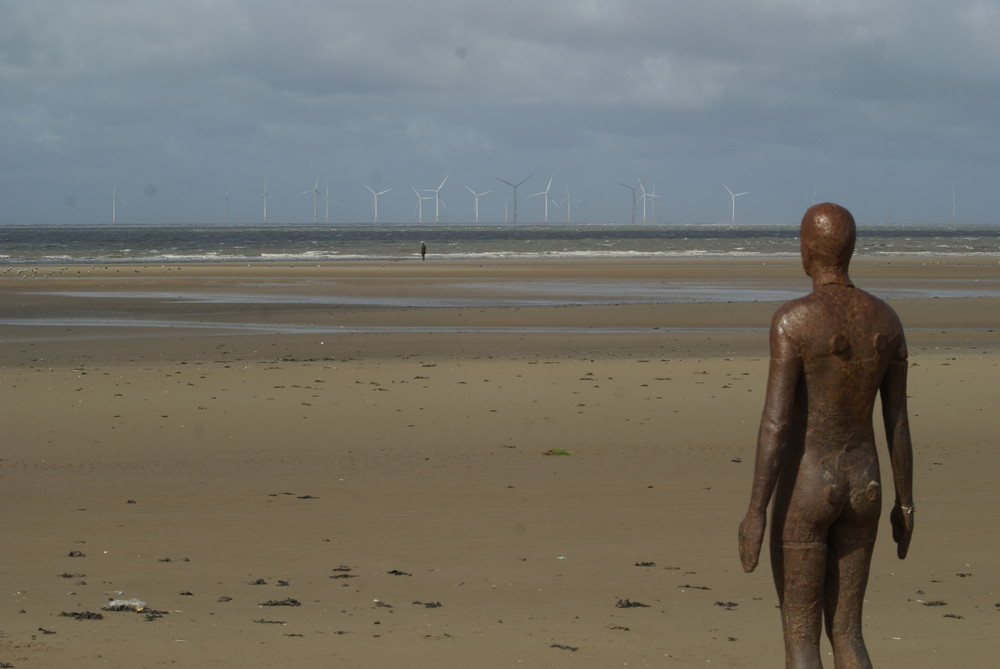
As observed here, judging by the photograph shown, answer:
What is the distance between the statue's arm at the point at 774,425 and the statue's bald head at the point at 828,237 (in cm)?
33

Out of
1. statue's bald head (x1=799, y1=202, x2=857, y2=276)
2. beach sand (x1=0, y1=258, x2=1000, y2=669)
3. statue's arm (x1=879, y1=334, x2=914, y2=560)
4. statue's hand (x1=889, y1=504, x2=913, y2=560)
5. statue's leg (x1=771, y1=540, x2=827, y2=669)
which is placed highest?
statue's bald head (x1=799, y1=202, x2=857, y2=276)

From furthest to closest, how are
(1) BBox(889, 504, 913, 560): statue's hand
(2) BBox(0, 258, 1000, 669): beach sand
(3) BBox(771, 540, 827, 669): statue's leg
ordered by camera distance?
(2) BBox(0, 258, 1000, 669): beach sand
(1) BBox(889, 504, 913, 560): statue's hand
(3) BBox(771, 540, 827, 669): statue's leg

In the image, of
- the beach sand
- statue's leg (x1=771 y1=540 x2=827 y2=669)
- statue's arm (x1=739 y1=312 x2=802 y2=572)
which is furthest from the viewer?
the beach sand

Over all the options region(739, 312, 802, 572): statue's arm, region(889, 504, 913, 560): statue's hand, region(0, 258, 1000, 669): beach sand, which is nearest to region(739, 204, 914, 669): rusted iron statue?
region(739, 312, 802, 572): statue's arm

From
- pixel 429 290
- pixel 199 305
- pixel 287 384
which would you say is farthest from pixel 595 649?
pixel 429 290

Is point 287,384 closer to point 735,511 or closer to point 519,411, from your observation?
point 519,411

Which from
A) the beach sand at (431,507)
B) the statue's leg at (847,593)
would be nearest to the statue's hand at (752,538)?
the statue's leg at (847,593)

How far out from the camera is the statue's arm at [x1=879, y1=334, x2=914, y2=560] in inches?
176

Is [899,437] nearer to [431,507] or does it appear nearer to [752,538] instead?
[752,538]

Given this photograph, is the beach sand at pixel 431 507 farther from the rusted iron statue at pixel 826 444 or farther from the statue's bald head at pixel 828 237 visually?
the statue's bald head at pixel 828 237

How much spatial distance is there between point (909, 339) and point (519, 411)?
11135 mm

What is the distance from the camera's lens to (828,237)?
449 centimetres

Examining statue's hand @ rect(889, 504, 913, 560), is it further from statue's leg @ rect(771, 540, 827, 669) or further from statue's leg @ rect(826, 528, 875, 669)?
statue's leg @ rect(771, 540, 827, 669)

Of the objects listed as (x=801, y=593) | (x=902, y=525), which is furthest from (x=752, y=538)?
(x=902, y=525)
